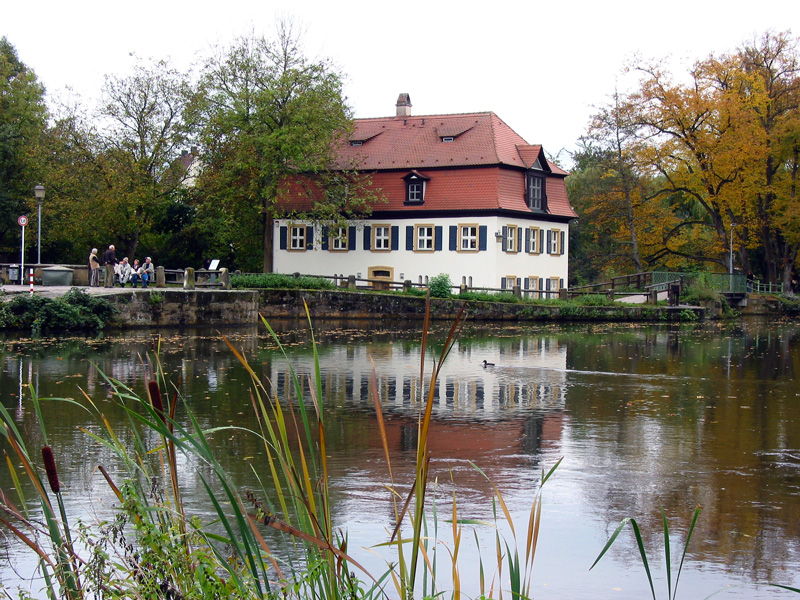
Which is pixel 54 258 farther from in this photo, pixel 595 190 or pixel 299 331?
pixel 595 190

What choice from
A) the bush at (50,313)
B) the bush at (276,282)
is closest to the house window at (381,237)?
the bush at (276,282)

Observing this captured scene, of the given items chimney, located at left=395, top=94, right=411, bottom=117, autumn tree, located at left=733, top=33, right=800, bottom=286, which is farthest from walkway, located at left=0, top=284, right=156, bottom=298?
autumn tree, located at left=733, top=33, right=800, bottom=286

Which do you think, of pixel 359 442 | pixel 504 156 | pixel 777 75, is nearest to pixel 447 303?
pixel 504 156

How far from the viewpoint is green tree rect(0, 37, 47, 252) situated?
46844 mm

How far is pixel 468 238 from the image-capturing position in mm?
45875

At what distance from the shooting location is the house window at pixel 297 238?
49.4m

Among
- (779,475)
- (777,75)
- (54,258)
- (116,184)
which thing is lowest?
(779,475)

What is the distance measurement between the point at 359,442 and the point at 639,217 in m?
44.7

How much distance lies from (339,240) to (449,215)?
5793 millimetres

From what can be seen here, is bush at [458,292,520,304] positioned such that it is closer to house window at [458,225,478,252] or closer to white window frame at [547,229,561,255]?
house window at [458,225,478,252]

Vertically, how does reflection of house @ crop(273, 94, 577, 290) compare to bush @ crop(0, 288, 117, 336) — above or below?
above

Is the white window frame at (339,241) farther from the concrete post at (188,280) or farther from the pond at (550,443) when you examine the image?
the pond at (550,443)

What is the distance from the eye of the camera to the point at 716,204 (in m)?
51.1

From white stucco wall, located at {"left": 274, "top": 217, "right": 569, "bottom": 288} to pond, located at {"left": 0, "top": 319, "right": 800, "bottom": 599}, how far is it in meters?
22.2
